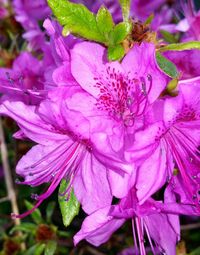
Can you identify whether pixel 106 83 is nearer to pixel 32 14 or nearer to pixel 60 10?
pixel 60 10

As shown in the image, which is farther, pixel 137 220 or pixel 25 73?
pixel 25 73

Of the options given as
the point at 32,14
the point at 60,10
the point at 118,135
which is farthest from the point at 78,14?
the point at 32,14

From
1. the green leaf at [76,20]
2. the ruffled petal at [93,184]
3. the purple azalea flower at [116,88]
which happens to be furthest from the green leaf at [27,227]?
the green leaf at [76,20]

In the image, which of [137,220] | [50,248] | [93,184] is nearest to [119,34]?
[93,184]

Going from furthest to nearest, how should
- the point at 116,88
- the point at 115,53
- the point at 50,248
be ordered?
the point at 50,248 < the point at 116,88 < the point at 115,53

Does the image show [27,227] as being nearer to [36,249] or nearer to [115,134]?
[36,249]

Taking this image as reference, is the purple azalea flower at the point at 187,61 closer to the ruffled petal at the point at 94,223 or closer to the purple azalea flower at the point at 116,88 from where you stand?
the purple azalea flower at the point at 116,88
